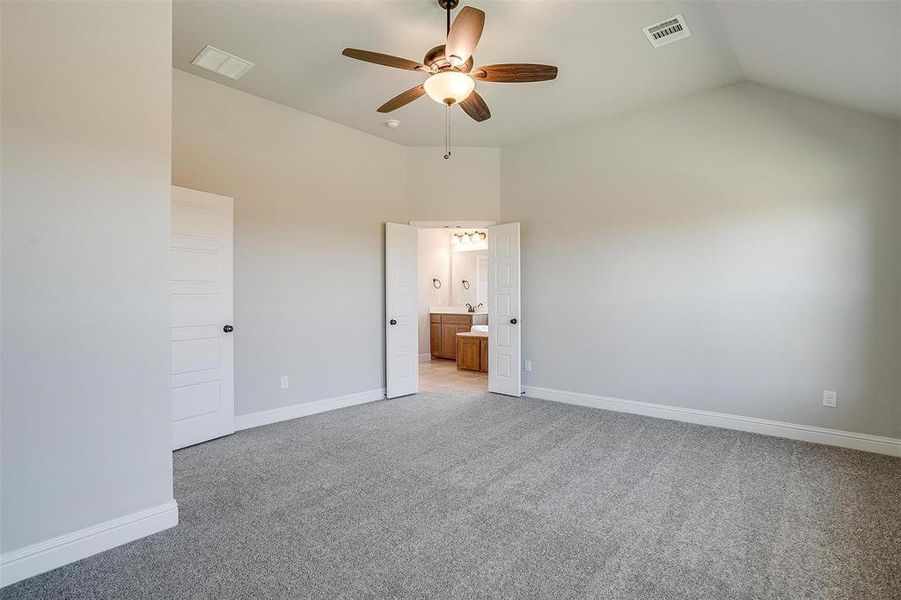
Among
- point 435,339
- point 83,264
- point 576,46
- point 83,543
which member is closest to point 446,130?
point 576,46

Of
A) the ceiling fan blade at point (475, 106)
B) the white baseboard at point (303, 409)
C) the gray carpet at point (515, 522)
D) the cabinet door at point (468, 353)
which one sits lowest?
the gray carpet at point (515, 522)

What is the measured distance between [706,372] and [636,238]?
143 centimetres

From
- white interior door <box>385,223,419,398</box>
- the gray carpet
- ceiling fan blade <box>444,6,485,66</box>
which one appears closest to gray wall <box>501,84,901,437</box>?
the gray carpet

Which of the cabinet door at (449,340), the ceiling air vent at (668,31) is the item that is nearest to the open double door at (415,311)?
the ceiling air vent at (668,31)

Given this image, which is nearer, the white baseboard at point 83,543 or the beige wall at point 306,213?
the white baseboard at point 83,543

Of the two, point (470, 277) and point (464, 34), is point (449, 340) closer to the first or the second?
point (470, 277)

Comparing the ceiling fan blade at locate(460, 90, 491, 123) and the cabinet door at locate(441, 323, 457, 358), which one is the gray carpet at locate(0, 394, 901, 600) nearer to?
the ceiling fan blade at locate(460, 90, 491, 123)

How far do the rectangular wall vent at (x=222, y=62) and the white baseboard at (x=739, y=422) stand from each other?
4294 millimetres

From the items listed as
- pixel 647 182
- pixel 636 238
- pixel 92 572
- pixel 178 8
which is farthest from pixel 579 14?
pixel 92 572

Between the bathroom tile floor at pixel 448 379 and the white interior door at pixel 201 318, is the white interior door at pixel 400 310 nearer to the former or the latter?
the bathroom tile floor at pixel 448 379

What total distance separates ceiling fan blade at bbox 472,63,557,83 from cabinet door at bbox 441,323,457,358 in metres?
5.43

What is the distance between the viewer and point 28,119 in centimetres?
182

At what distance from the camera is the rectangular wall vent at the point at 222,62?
322cm

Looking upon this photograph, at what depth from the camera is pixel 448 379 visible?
620 cm
